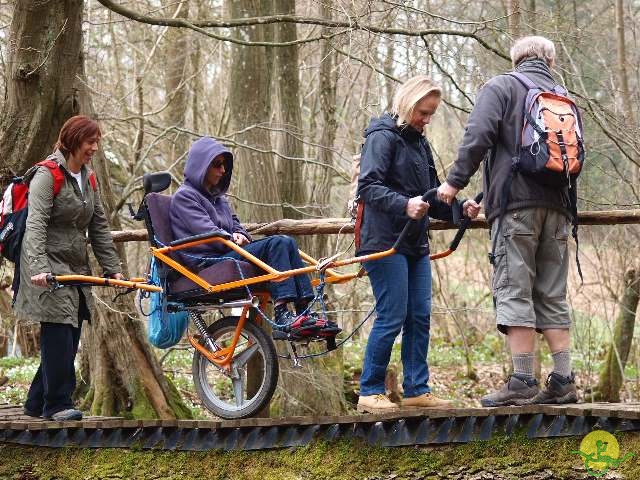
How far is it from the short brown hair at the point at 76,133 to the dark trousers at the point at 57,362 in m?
0.94

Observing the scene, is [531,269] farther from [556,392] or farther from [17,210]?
[17,210]

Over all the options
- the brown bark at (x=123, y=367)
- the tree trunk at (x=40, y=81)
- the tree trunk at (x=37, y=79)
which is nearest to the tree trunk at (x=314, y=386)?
the brown bark at (x=123, y=367)

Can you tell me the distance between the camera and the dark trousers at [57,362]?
5.73 metres

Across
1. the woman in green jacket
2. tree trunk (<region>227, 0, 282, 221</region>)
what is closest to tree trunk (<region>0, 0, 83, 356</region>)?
the woman in green jacket

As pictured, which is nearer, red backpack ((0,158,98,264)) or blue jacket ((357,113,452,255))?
blue jacket ((357,113,452,255))

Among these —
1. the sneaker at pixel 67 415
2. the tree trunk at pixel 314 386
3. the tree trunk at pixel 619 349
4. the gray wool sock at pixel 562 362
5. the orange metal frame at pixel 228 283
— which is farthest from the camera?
the tree trunk at pixel 619 349

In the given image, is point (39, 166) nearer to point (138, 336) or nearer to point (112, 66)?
point (138, 336)

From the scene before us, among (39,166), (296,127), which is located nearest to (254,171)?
(296,127)

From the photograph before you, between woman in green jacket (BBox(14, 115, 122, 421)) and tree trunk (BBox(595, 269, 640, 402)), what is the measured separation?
23.5ft

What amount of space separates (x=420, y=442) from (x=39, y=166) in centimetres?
280

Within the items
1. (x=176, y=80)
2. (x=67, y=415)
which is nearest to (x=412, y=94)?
(x=67, y=415)

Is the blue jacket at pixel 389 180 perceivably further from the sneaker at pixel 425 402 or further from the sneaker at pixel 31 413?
the sneaker at pixel 31 413

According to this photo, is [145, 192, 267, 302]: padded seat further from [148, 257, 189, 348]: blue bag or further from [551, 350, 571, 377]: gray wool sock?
[551, 350, 571, 377]: gray wool sock

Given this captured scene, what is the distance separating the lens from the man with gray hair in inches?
194
